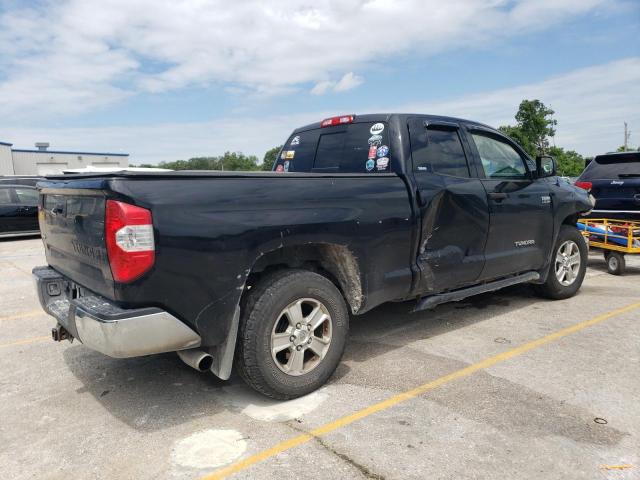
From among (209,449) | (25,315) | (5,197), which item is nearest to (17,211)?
(5,197)

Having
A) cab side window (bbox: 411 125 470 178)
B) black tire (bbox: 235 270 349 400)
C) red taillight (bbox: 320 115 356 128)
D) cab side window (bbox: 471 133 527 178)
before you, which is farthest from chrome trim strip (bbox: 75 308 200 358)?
cab side window (bbox: 471 133 527 178)

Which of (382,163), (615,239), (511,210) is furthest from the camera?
(615,239)

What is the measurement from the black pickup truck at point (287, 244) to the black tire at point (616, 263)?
3.22 metres

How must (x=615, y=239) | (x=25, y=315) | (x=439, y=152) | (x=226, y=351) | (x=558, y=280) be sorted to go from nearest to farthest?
(x=226, y=351) < (x=439, y=152) < (x=25, y=315) < (x=558, y=280) < (x=615, y=239)

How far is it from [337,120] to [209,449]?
3.07 meters

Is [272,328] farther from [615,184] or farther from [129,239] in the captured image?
[615,184]

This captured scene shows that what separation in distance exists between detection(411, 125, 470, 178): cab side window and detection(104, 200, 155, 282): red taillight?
2286 millimetres

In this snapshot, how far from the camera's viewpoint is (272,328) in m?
3.26

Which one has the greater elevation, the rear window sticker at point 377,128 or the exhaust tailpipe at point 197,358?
the rear window sticker at point 377,128

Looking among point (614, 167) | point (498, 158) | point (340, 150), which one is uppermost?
point (340, 150)

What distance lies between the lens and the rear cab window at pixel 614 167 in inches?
317

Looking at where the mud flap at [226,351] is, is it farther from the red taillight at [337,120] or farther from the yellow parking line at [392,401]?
the red taillight at [337,120]

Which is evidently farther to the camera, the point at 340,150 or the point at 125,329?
the point at 340,150

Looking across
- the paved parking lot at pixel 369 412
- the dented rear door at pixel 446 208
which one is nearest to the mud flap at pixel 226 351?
the paved parking lot at pixel 369 412
